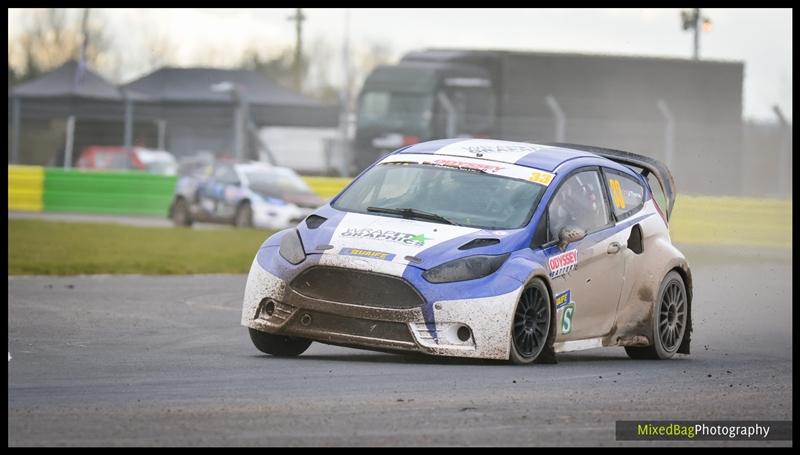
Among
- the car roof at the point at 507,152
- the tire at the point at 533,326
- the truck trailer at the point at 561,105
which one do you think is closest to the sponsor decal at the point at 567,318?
the tire at the point at 533,326

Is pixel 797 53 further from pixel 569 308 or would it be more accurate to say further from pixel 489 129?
pixel 569 308

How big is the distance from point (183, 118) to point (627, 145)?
10.4 m

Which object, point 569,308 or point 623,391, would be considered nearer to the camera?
point 623,391

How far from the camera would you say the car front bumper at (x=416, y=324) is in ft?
29.0

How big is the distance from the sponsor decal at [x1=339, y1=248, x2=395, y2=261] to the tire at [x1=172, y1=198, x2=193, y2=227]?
19.2 meters

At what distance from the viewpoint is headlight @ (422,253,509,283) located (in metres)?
8.89

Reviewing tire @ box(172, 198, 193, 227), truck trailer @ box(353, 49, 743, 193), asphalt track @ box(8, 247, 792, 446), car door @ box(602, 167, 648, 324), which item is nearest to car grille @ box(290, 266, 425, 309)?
asphalt track @ box(8, 247, 792, 446)

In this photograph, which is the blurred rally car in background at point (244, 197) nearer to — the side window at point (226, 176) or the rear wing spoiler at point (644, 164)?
the side window at point (226, 176)

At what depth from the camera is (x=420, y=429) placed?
6.62 metres

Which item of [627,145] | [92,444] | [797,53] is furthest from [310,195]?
[92,444]

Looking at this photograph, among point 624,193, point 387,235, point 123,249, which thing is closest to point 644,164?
point 624,193

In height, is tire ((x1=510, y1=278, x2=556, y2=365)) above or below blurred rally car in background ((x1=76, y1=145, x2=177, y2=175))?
above

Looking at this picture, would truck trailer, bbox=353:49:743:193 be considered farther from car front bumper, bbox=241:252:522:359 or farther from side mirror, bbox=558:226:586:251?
car front bumper, bbox=241:252:522:359

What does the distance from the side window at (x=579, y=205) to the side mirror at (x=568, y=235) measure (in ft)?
0.18
